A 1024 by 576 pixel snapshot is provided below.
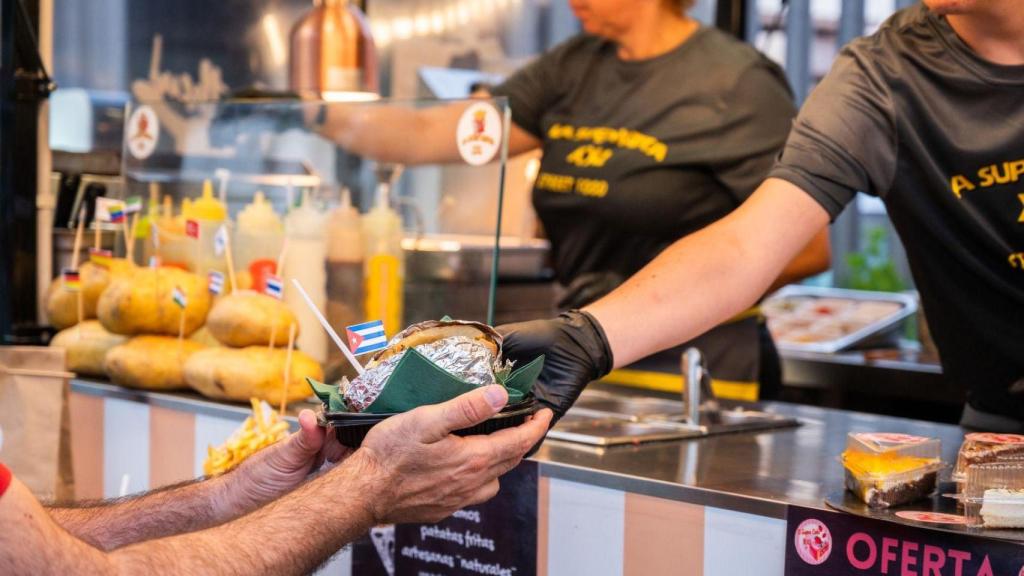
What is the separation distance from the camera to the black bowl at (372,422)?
52.7 inches

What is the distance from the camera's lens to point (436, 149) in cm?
232

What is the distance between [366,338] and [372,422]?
13 cm

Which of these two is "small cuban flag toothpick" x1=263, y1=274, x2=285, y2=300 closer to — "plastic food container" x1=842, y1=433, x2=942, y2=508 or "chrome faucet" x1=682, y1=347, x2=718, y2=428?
"chrome faucet" x1=682, y1=347, x2=718, y2=428

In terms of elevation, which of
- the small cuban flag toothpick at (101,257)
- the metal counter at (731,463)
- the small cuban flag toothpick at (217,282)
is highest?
the small cuban flag toothpick at (101,257)

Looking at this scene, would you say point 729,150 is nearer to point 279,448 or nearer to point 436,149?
point 436,149

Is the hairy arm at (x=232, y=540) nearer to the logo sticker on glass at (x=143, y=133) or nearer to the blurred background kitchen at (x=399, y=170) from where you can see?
the blurred background kitchen at (x=399, y=170)

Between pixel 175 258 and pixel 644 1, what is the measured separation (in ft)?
3.59

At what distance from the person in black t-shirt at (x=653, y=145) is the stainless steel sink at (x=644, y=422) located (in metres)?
0.40

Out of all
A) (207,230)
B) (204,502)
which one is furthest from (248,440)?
(207,230)

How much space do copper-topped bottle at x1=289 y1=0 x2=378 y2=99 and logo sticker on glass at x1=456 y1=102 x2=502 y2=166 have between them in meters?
0.56

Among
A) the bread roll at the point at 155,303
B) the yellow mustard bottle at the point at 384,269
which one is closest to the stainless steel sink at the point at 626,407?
the yellow mustard bottle at the point at 384,269

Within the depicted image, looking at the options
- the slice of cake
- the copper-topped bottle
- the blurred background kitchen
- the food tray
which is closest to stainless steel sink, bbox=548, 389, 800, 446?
the blurred background kitchen

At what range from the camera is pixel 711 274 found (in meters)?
1.75

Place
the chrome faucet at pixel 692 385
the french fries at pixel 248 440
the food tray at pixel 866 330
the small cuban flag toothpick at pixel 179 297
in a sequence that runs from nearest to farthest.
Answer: the french fries at pixel 248 440 < the chrome faucet at pixel 692 385 < the small cuban flag toothpick at pixel 179 297 < the food tray at pixel 866 330
